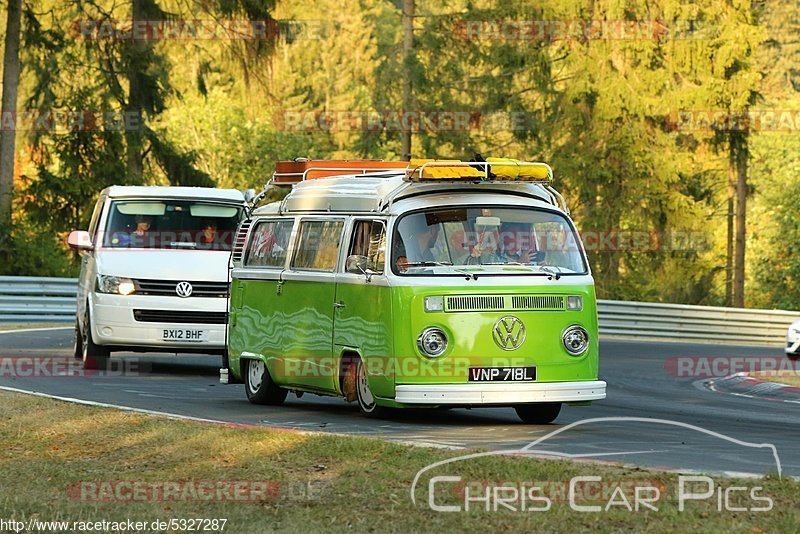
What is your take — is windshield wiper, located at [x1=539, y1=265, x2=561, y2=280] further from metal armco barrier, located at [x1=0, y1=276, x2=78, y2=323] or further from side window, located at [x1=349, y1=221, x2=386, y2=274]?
metal armco barrier, located at [x1=0, y1=276, x2=78, y2=323]

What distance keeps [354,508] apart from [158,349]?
11.3 meters

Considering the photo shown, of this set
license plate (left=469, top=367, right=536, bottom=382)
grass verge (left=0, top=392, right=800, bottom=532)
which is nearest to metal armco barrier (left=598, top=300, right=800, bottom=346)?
license plate (left=469, top=367, right=536, bottom=382)

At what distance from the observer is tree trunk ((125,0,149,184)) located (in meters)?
42.5

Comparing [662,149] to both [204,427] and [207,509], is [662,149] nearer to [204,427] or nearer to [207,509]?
[204,427]

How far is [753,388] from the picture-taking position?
21312mm

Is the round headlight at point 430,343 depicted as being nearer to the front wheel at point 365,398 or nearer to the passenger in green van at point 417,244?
the passenger in green van at point 417,244

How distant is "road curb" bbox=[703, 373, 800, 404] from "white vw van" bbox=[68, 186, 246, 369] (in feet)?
21.6

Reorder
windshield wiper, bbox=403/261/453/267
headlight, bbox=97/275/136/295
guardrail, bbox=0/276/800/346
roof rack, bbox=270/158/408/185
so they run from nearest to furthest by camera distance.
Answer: windshield wiper, bbox=403/261/453/267 → roof rack, bbox=270/158/408/185 → headlight, bbox=97/275/136/295 → guardrail, bbox=0/276/800/346

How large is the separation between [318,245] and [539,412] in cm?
266

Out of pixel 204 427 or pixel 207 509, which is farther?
pixel 204 427

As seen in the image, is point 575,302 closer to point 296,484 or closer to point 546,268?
point 546,268

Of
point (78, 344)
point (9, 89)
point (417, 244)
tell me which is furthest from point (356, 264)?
point (9, 89)

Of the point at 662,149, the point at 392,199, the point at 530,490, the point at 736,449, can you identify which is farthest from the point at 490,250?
the point at 662,149

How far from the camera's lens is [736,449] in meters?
12.1
